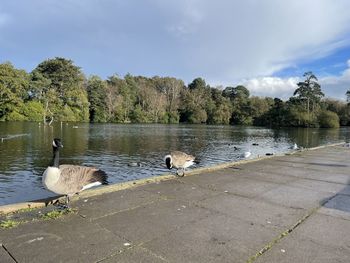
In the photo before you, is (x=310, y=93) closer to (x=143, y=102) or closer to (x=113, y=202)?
(x=143, y=102)

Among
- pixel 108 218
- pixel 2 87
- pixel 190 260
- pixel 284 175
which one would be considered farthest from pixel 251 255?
pixel 2 87

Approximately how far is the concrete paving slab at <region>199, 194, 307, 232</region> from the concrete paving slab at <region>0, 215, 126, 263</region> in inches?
86.7

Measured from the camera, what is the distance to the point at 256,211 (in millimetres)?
5691

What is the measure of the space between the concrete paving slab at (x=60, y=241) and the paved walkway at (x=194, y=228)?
0.04 feet

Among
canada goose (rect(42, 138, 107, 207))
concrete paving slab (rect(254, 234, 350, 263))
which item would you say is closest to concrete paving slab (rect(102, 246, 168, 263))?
concrete paving slab (rect(254, 234, 350, 263))

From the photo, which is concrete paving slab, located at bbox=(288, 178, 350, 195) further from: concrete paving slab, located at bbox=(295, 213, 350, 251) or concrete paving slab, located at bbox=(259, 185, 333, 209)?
concrete paving slab, located at bbox=(295, 213, 350, 251)

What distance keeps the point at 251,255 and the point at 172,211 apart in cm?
200

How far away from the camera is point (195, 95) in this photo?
11894 centimetres

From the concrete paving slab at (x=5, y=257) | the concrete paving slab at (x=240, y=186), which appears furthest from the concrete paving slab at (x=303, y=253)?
the concrete paving slab at (x=5, y=257)

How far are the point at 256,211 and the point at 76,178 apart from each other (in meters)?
3.45

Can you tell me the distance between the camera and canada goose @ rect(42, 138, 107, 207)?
5.66 m

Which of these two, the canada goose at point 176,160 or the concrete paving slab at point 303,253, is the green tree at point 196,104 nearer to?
the canada goose at point 176,160

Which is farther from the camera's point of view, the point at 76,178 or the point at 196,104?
the point at 196,104

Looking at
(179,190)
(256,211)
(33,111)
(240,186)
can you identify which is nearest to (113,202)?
(179,190)
